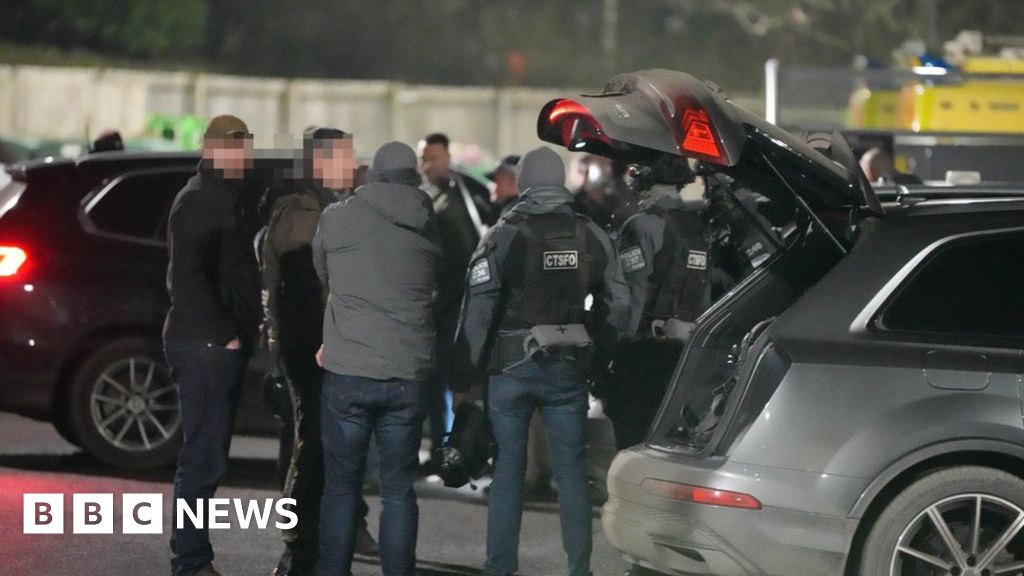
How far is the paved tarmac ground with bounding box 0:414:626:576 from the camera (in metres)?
7.75

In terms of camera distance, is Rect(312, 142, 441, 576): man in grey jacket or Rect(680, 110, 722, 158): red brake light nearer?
Rect(680, 110, 722, 158): red brake light

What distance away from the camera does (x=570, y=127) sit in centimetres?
650

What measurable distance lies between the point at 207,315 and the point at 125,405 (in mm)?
2980

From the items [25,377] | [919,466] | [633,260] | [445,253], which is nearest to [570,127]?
[633,260]

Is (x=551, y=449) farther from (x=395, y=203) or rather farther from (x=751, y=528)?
(x=751, y=528)

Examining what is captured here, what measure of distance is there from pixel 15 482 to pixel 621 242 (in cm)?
377

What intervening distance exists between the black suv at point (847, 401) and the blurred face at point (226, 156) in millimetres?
1643

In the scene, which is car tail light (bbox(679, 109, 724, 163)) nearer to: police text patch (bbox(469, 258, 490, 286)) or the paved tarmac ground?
police text patch (bbox(469, 258, 490, 286))

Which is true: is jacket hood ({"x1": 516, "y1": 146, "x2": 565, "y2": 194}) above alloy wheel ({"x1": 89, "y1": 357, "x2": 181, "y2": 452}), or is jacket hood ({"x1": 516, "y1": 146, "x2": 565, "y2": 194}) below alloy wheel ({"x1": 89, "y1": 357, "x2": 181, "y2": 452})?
above

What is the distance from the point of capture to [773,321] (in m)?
6.10

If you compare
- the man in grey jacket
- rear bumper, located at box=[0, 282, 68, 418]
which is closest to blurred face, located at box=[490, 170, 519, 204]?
rear bumper, located at box=[0, 282, 68, 418]

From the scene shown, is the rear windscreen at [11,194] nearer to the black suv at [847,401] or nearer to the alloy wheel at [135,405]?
the alloy wheel at [135,405]

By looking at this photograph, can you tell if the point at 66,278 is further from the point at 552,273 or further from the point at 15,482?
the point at 552,273

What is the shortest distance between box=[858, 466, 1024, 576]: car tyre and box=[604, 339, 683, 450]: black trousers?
1990 millimetres
